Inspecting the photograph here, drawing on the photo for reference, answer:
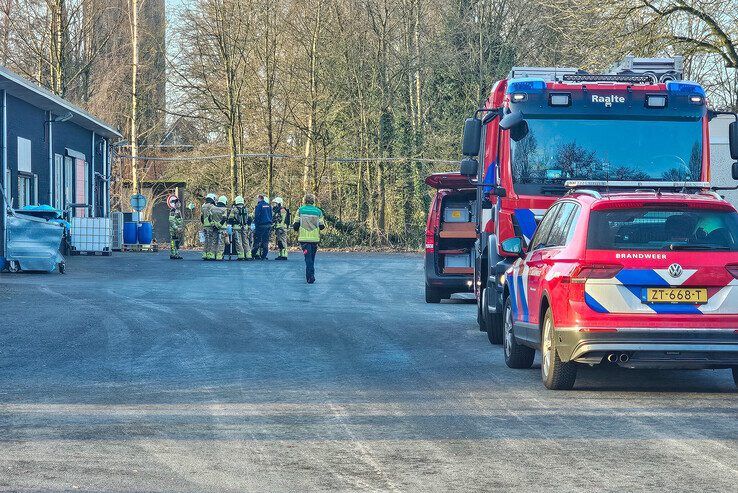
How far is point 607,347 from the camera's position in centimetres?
969

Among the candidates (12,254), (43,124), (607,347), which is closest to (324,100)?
(43,124)

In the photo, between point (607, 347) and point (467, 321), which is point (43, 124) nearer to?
point (467, 321)

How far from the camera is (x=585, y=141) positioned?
1410 centimetres

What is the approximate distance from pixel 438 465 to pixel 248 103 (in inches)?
1815

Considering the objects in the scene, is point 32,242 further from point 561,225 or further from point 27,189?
point 561,225

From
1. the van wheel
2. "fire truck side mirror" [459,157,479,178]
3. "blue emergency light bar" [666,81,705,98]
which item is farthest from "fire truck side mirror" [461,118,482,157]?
the van wheel

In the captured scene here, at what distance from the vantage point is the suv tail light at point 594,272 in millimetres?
9734

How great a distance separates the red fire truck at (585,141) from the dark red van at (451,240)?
6541 millimetres

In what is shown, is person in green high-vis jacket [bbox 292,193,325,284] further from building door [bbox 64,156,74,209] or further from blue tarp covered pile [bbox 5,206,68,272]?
building door [bbox 64,156,74,209]

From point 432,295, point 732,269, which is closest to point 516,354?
point 732,269

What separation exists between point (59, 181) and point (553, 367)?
31.2 m

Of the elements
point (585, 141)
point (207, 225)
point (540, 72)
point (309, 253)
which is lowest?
point (309, 253)

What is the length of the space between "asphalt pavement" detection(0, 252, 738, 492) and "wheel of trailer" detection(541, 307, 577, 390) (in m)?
0.14

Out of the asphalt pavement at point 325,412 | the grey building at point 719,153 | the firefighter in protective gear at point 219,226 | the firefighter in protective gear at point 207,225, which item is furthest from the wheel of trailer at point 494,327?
the firefighter in protective gear at point 219,226
